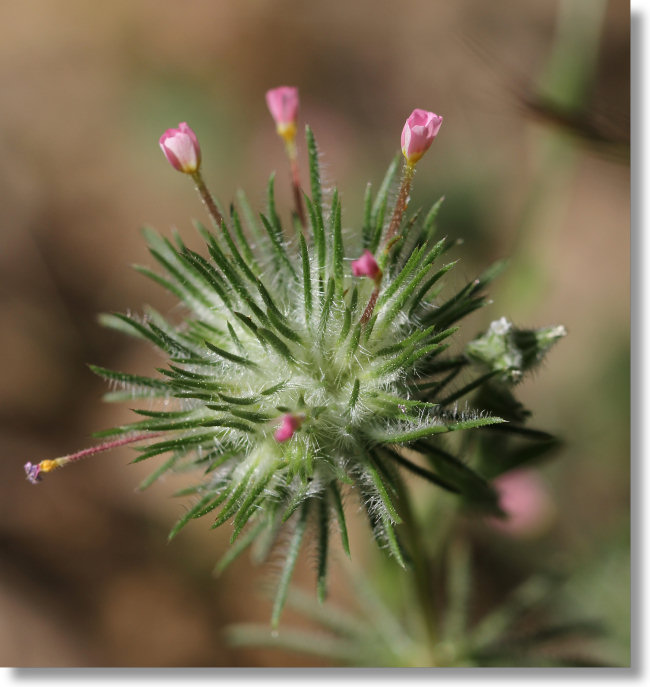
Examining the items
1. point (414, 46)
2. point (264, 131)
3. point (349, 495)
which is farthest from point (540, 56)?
point (349, 495)

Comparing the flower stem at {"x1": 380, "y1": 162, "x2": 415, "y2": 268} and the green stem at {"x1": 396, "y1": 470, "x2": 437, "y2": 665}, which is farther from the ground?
the flower stem at {"x1": 380, "y1": 162, "x2": 415, "y2": 268}

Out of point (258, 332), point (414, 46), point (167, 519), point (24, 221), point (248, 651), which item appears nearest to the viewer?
point (258, 332)

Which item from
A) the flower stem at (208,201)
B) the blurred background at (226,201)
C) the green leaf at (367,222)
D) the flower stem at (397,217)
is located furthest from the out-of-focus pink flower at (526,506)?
the flower stem at (208,201)

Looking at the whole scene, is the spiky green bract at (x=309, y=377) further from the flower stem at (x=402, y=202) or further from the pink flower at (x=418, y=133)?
the pink flower at (x=418, y=133)

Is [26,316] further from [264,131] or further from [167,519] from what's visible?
[264,131]

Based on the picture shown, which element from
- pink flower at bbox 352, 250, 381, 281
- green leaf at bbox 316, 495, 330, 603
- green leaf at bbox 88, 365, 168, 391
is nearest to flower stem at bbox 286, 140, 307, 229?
pink flower at bbox 352, 250, 381, 281

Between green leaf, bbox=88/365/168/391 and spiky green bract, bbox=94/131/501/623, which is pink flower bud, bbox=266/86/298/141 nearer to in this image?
spiky green bract, bbox=94/131/501/623
